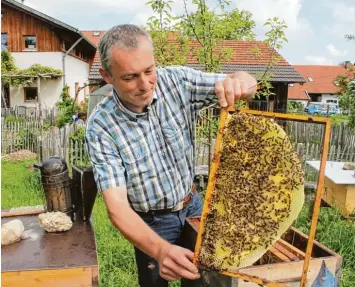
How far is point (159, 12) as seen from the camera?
17.5 ft

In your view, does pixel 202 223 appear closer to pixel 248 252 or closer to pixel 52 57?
pixel 248 252

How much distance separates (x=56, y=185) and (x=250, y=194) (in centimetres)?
169

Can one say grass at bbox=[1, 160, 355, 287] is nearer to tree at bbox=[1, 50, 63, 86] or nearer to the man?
the man

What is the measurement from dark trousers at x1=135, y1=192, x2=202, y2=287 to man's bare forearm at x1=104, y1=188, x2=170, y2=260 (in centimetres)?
45

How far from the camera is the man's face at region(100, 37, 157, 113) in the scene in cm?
189

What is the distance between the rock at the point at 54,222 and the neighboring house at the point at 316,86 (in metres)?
42.3

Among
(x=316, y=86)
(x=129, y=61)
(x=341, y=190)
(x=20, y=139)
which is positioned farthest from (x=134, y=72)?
(x=316, y=86)

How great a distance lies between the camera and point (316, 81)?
47.9 meters

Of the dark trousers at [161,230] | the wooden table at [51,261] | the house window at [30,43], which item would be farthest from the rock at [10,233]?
the house window at [30,43]


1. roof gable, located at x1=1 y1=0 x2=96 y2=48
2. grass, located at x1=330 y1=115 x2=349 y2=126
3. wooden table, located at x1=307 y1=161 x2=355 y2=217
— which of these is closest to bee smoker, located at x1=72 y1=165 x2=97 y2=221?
wooden table, located at x1=307 y1=161 x2=355 y2=217

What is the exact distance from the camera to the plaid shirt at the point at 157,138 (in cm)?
209

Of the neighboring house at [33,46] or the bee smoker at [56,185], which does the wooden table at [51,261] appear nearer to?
the bee smoker at [56,185]

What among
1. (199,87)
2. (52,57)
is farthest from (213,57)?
(52,57)

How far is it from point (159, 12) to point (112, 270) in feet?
10.7
